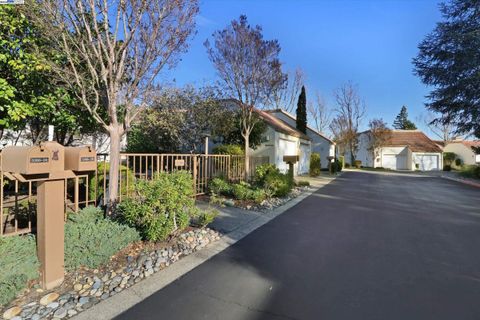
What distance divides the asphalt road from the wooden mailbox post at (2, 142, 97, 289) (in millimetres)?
1208

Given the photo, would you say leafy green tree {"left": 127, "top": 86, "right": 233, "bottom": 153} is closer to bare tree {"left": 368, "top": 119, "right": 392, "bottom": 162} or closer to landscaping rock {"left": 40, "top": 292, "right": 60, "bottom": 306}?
landscaping rock {"left": 40, "top": 292, "right": 60, "bottom": 306}

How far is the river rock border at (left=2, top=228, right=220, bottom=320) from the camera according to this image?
9.81 ft

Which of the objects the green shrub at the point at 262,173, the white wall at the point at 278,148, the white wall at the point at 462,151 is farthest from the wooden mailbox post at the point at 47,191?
the white wall at the point at 462,151

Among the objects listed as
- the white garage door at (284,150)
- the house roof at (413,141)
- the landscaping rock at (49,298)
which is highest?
the house roof at (413,141)

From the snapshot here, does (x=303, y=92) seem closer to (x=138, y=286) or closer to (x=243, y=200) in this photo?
(x=243, y=200)

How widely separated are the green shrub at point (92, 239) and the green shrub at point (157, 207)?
8.2 inches

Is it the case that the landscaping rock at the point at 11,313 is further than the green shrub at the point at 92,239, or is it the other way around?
the green shrub at the point at 92,239

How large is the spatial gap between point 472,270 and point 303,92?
25.5 metres

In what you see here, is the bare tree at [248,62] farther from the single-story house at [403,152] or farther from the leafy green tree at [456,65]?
the single-story house at [403,152]

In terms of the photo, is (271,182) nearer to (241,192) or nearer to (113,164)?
(241,192)

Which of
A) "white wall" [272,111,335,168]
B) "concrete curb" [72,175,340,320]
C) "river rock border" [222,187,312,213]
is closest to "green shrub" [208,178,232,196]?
"river rock border" [222,187,312,213]

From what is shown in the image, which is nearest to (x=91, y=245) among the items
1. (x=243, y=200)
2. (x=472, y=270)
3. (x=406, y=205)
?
(x=472, y=270)

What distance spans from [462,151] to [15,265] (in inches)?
2195

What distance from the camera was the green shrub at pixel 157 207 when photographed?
4617mm
